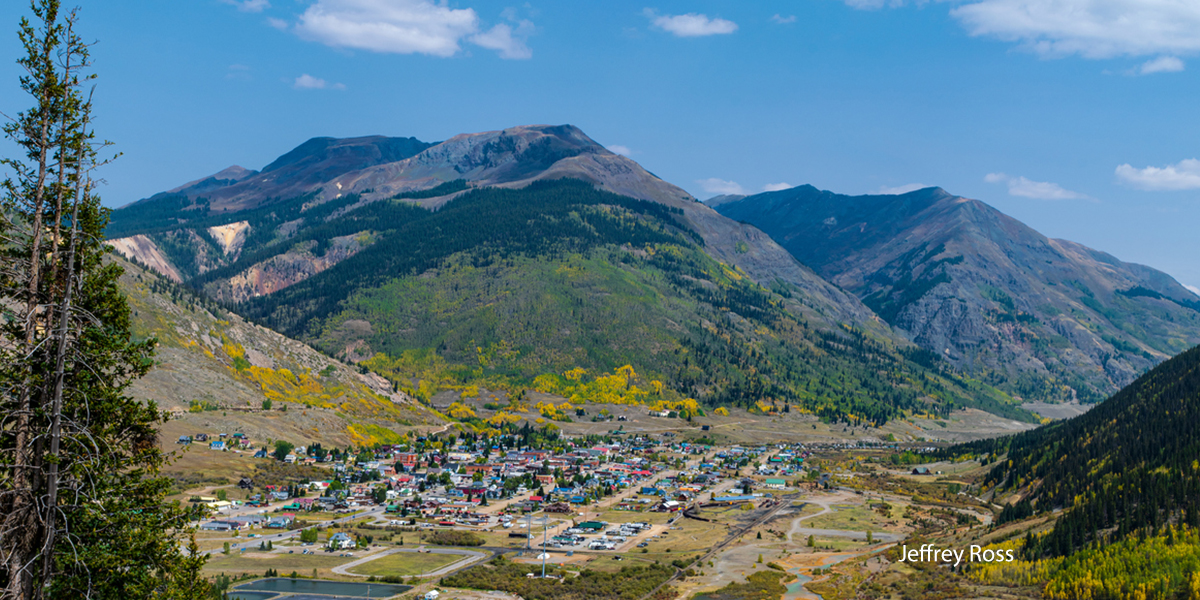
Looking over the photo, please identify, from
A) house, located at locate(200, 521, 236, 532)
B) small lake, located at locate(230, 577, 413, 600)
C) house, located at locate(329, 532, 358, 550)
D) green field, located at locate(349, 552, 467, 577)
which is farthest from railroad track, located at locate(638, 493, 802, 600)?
house, located at locate(200, 521, 236, 532)

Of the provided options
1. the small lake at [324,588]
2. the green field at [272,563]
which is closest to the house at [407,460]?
the green field at [272,563]

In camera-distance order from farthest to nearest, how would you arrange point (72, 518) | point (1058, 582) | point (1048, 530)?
point (1048, 530) → point (1058, 582) → point (72, 518)

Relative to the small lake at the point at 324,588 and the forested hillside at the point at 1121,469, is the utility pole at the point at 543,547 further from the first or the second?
the forested hillside at the point at 1121,469

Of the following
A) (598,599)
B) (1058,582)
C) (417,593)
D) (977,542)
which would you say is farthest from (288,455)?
(1058,582)

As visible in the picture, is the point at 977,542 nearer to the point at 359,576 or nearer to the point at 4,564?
the point at 359,576

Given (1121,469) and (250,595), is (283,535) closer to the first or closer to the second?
(250,595)

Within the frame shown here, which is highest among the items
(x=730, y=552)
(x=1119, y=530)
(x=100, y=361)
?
(x=100, y=361)

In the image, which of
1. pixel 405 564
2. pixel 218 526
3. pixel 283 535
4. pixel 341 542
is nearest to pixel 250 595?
pixel 405 564
